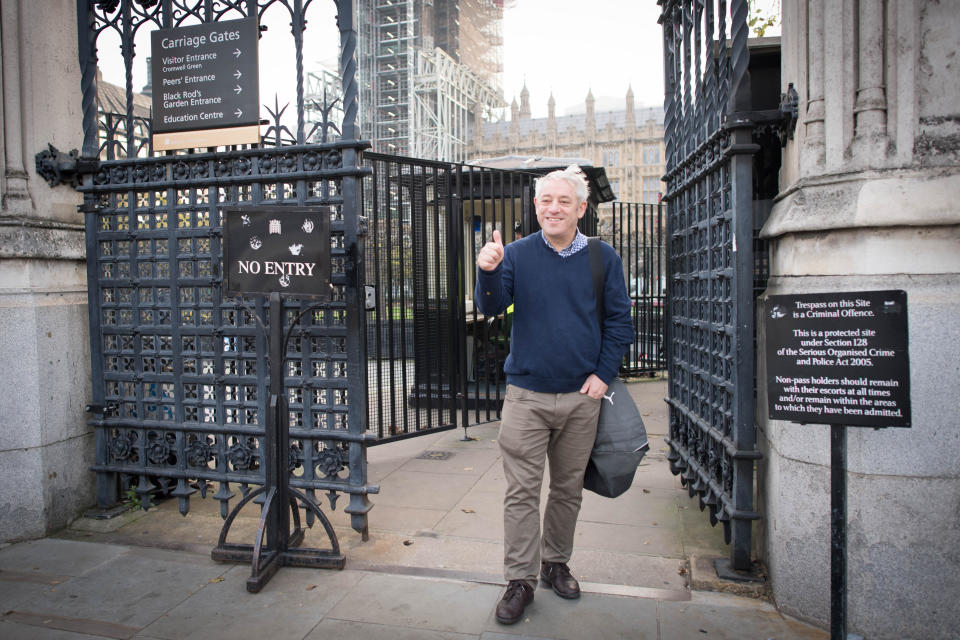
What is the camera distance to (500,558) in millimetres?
4066

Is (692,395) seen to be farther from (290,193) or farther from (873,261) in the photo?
(290,193)

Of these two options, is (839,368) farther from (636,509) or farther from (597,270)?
(636,509)

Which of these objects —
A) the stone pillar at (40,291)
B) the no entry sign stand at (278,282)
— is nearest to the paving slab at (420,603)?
the no entry sign stand at (278,282)

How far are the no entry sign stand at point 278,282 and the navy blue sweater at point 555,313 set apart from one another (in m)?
1.13

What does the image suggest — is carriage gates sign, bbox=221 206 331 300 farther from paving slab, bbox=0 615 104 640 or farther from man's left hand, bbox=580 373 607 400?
paving slab, bbox=0 615 104 640

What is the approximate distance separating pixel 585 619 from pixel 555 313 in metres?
1.53

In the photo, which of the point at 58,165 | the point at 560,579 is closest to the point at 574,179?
the point at 560,579

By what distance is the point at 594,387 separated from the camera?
3.29m

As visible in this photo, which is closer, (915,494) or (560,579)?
(915,494)

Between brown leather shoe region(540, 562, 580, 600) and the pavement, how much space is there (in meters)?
0.04

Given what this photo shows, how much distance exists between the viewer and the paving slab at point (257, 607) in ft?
10.5

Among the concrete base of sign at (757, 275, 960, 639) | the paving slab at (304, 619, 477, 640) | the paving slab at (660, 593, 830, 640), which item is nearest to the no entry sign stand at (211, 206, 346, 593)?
the paving slab at (304, 619, 477, 640)

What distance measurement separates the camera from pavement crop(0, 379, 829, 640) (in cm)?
321

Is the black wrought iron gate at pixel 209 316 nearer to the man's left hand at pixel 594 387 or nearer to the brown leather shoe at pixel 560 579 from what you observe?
the brown leather shoe at pixel 560 579
